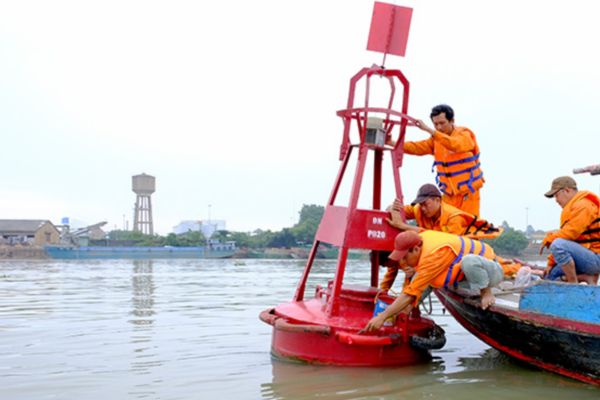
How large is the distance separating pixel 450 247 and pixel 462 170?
1425mm

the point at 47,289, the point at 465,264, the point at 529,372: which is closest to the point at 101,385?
the point at 465,264

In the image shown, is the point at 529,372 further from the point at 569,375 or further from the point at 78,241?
the point at 78,241

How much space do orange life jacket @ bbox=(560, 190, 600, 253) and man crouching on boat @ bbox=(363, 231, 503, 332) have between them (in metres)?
0.77

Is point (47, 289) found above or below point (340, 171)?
below

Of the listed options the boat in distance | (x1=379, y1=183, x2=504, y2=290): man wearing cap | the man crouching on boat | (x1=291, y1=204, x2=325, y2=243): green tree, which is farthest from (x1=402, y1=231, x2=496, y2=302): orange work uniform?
(x1=291, y1=204, x2=325, y2=243): green tree

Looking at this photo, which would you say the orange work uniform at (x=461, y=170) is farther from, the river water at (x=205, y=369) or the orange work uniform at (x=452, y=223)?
the river water at (x=205, y=369)

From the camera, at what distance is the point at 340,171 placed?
689 cm

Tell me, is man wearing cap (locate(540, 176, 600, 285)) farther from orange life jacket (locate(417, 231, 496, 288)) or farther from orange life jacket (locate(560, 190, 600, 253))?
orange life jacket (locate(417, 231, 496, 288))

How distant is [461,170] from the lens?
22.0 ft

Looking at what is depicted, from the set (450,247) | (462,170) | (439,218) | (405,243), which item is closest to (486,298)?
(450,247)

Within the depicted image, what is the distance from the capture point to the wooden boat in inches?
193

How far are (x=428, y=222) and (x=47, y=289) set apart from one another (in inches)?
569

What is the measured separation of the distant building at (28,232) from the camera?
6550 centimetres

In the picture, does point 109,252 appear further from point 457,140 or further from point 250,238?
point 457,140
